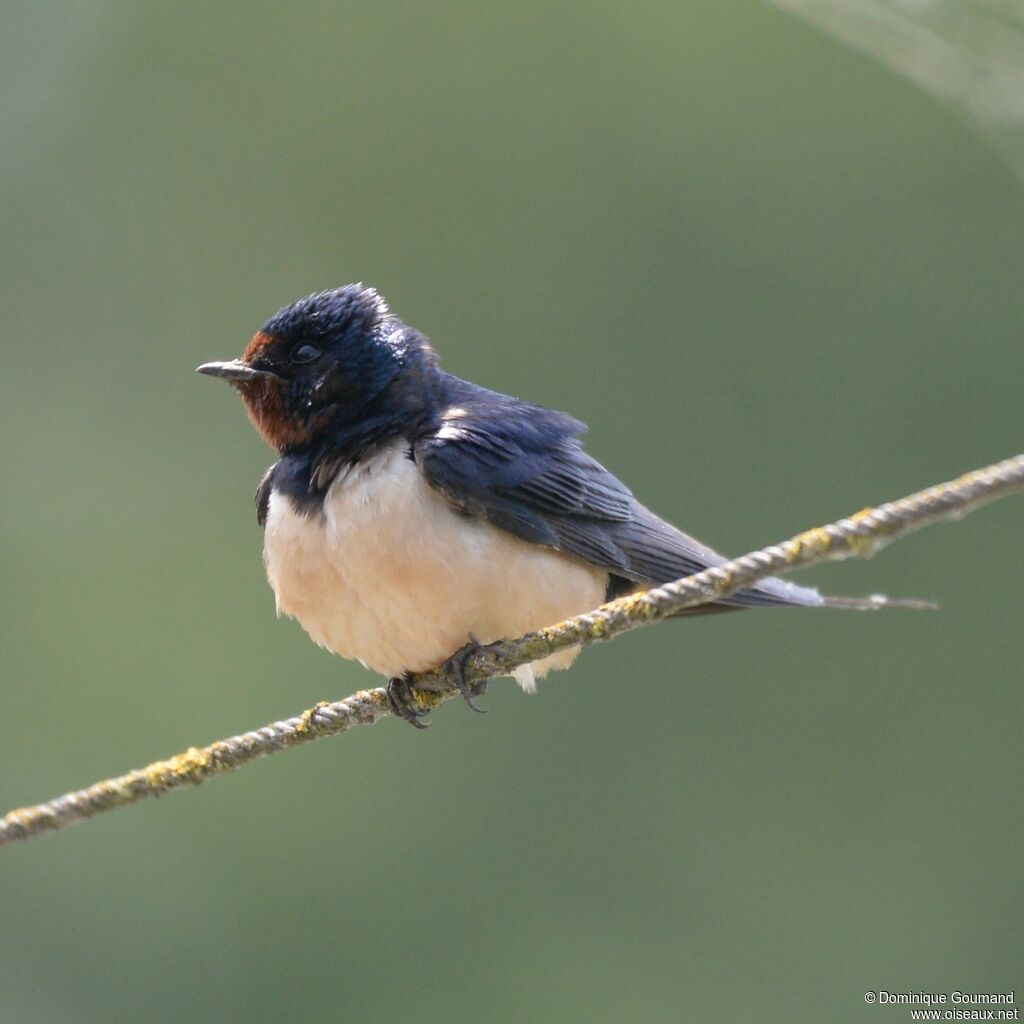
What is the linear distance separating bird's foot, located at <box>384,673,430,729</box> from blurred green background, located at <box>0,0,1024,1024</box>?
348 centimetres

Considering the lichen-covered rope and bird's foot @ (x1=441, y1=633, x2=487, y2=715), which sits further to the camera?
bird's foot @ (x1=441, y1=633, x2=487, y2=715)

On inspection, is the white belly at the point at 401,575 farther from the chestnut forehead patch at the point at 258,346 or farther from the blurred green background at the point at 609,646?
the blurred green background at the point at 609,646

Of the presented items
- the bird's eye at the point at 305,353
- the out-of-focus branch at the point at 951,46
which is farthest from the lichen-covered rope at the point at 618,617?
the out-of-focus branch at the point at 951,46

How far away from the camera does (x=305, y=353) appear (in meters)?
3.72

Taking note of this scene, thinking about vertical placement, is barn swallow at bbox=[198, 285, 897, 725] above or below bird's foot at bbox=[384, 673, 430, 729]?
above

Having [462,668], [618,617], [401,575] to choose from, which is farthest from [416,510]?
[618,617]

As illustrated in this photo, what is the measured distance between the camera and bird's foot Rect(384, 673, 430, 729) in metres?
3.28

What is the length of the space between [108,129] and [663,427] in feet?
16.2

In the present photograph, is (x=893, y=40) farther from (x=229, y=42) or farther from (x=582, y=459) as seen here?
(x=229, y=42)

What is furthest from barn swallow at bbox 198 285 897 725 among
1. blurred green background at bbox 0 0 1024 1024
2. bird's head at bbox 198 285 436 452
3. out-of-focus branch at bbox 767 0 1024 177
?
blurred green background at bbox 0 0 1024 1024

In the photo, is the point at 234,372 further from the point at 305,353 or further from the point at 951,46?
the point at 951,46

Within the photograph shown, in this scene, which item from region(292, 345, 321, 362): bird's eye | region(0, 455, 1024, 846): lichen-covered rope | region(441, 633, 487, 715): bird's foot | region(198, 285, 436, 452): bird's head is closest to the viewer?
region(0, 455, 1024, 846): lichen-covered rope

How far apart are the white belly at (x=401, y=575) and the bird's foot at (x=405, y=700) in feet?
0.11

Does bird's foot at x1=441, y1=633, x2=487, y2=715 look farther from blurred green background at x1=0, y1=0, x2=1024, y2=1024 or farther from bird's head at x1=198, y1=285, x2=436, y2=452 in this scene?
blurred green background at x1=0, y1=0, x2=1024, y2=1024
